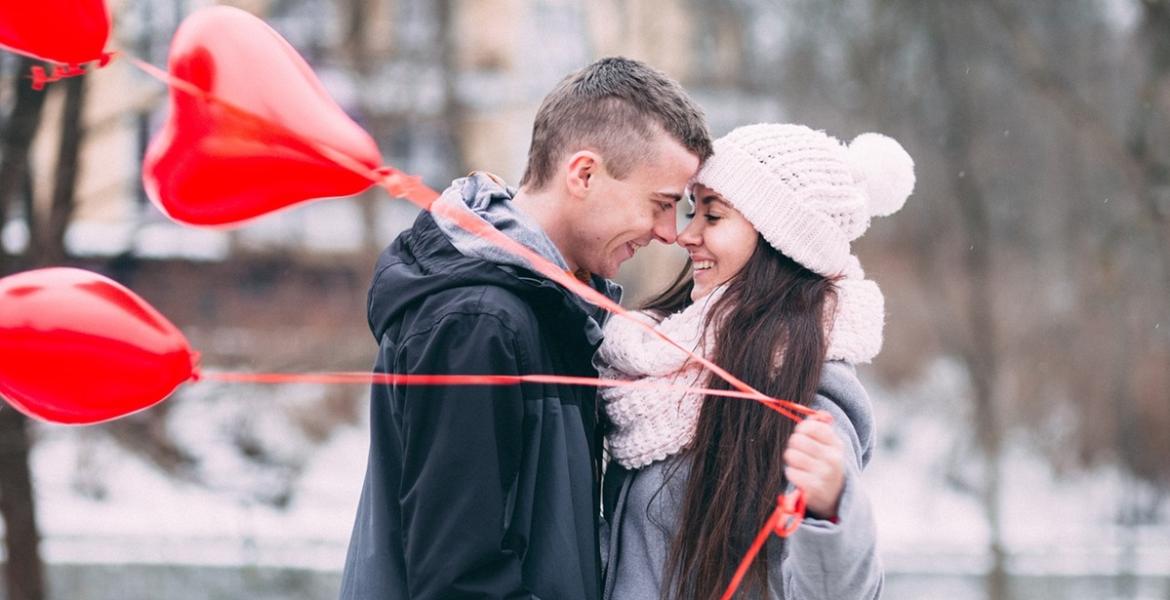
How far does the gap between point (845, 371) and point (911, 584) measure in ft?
20.4

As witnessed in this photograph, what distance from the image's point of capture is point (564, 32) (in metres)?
8.87

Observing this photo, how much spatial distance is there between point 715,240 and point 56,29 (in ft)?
3.90

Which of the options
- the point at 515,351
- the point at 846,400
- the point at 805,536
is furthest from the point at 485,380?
the point at 846,400

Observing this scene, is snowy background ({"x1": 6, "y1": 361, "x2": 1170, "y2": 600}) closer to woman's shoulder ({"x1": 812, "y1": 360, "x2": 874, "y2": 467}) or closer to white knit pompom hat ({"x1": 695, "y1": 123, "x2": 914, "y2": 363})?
white knit pompom hat ({"x1": 695, "y1": 123, "x2": 914, "y2": 363})

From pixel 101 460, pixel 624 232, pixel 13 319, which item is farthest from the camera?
pixel 101 460

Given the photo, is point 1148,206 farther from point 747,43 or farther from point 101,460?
point 101,460

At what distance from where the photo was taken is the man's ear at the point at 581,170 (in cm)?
212

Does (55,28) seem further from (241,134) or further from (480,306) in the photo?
(480,306)

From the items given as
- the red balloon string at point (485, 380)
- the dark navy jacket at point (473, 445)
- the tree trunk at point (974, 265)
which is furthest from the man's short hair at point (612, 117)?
the tree trunk at point (974, 265)

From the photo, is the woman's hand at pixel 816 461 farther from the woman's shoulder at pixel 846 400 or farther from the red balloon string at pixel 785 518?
the woman's shoulder at pixel 846 400

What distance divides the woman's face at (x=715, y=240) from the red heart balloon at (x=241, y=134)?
0.66m

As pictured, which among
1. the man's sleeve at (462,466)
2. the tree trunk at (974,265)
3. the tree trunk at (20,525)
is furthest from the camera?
the tree trunk at (974,265)

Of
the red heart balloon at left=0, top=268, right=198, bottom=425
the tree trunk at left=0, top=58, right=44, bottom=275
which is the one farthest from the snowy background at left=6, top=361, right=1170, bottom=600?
the red heart balloon at left=0, top=268, right=198, bottom=425

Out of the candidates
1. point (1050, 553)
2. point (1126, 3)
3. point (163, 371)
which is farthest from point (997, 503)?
point (163, 371)
